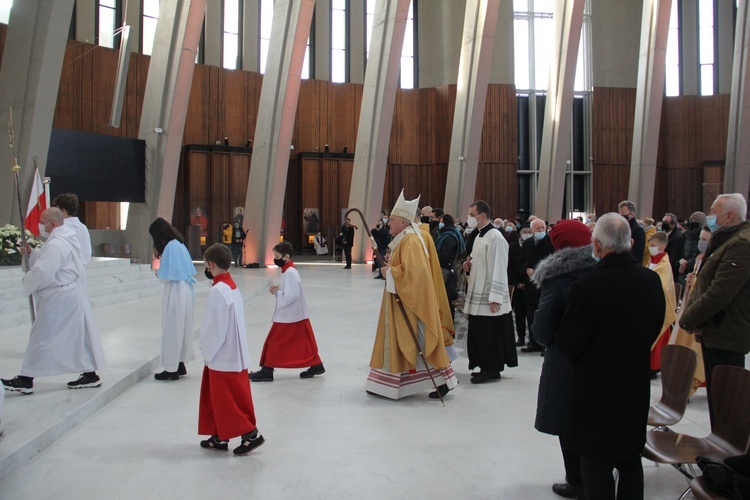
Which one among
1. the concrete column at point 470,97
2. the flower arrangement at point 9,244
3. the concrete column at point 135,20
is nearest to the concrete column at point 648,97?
the concrete column at point 470,97

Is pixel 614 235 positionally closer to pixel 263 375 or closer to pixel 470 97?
pixel 263 375

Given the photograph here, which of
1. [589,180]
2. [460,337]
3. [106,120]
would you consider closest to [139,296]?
[460,337]

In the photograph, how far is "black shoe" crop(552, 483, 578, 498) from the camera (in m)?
3.38

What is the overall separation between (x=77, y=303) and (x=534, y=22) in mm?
25806

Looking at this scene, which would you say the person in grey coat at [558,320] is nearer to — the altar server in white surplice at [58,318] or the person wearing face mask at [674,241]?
the altar server in white surplice at [58,318]

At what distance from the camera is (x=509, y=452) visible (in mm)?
4094

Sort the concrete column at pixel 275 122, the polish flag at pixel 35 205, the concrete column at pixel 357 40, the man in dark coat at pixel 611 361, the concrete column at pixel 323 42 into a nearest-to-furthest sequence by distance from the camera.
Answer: the man in dark coat at pixel 611 361 < the polish flag at pixel 35 205 < the concrete column at pixel 275 122 < the concrete column at pixel 323 42 < the concrete column at pixel 357 40

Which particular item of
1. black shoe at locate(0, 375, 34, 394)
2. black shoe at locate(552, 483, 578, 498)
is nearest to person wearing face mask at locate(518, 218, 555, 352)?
black shoe at locate(552, 483, 578, 498)

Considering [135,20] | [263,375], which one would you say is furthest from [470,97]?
[263,375]

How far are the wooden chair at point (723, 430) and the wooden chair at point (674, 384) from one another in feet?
0.97

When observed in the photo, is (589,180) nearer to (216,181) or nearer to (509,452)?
(216,181)

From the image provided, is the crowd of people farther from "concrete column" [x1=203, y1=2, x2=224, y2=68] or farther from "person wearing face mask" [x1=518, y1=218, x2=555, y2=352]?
"concrete column" [x1=203, y1=2, x2=224, y2=68]

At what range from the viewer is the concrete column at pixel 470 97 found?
778 inches

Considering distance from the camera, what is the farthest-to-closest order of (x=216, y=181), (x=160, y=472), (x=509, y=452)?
(x=216, y=181), (x=509, y=452), (x=160, y=472)
